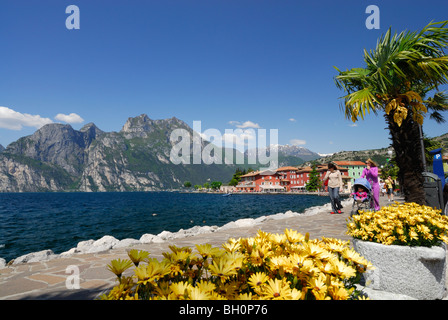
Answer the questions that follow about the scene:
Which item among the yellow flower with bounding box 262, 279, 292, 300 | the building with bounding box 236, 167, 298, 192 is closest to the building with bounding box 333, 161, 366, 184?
the building with bounding box 236, 167, 298, 192

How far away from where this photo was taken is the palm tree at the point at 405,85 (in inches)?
248

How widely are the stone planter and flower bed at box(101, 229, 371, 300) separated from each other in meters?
2.01

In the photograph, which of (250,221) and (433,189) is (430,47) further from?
(250,221)

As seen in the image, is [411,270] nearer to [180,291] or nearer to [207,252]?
[207,252]

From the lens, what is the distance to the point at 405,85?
23.0ft

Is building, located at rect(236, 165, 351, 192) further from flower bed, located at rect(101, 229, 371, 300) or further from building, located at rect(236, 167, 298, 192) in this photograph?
flower bed, located at rect(101, 229, 371, 300)

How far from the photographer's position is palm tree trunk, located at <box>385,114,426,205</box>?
21.9 feet

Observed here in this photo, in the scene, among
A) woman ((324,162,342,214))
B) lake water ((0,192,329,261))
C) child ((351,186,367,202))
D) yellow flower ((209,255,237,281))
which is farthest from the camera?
lake water ((0,192,329,261))
